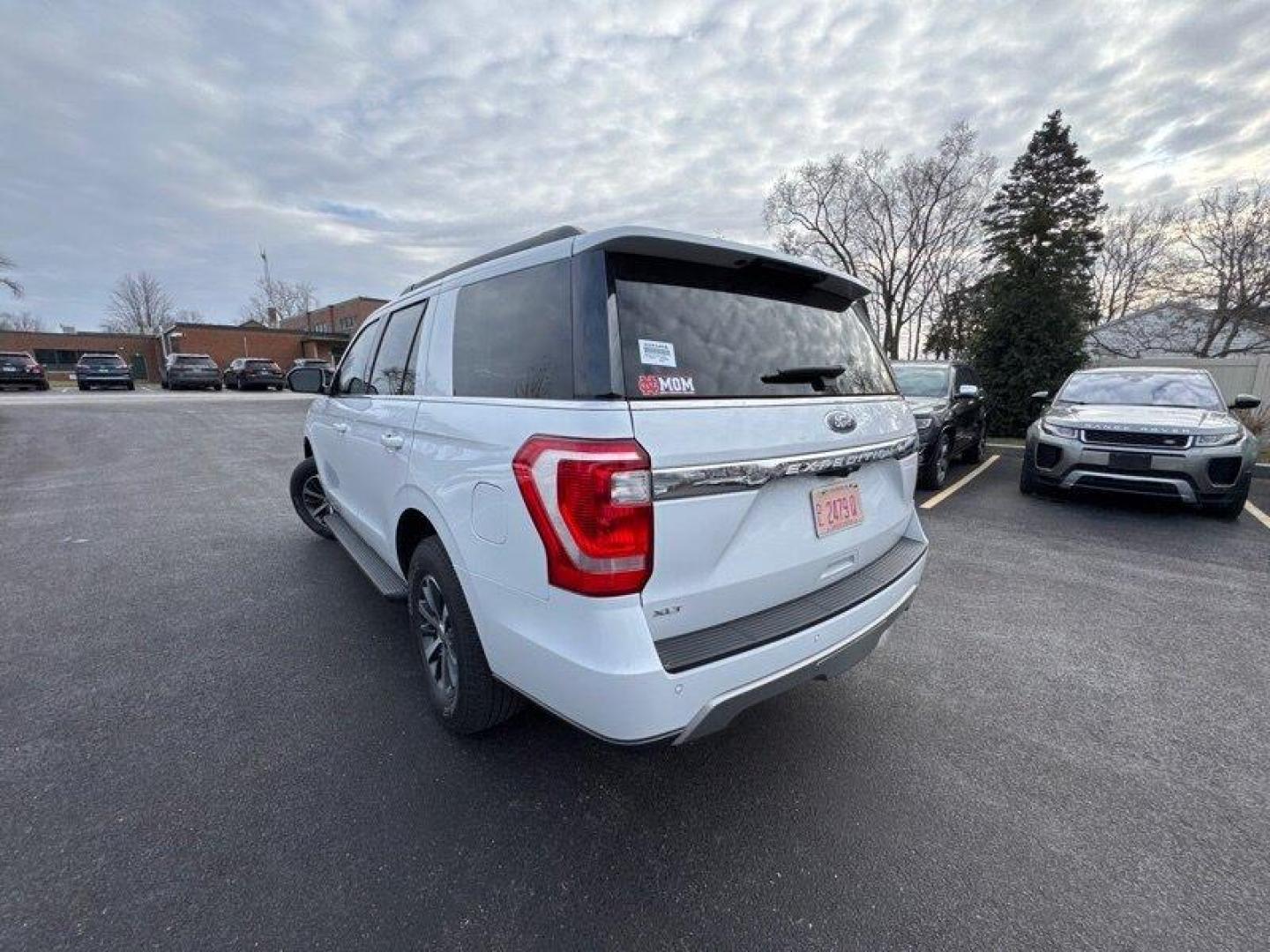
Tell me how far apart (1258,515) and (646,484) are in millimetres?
7948

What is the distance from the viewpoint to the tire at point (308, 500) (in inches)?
200

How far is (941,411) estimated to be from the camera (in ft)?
23.5

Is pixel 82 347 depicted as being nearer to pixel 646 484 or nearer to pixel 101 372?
pixel 101 372

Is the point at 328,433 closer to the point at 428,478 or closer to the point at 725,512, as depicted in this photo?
the point at 428,478

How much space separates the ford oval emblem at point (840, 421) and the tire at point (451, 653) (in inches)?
59.8

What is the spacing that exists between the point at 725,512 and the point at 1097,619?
3340mm

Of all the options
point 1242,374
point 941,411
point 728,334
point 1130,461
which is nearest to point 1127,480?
point 1130,461

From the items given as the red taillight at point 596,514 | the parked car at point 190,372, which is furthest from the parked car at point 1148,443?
the parked car at point 190,372

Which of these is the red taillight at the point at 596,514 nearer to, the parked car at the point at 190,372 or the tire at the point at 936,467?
the tire at the point at 936,467

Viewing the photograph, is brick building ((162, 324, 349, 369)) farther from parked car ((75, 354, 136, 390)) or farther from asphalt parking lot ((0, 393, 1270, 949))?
asphalt parking lot ((0, 393, 1270, 949))

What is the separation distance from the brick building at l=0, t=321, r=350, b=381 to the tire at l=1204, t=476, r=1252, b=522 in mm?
46810

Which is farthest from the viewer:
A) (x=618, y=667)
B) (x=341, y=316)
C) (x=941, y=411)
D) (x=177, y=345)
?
(x=341, y=316)

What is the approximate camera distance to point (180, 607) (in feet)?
12.5

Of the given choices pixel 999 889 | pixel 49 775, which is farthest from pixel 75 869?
pixel 999 889
